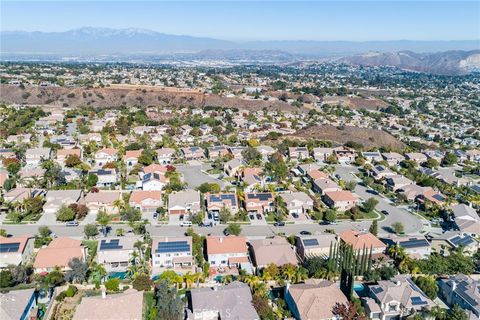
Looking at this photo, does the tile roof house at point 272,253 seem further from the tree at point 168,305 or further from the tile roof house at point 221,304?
the tree at point 168,305

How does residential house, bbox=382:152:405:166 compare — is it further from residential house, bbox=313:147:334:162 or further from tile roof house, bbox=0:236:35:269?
tile roof house, bbox=0:236:35:269

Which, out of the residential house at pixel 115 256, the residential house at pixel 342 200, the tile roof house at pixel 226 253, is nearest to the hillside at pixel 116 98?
the residential house at pixel 342 200

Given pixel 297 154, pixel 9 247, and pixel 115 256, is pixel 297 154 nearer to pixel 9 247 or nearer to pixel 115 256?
pixel 115 256

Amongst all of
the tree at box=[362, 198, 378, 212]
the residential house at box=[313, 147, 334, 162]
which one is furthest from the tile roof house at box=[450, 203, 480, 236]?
the residential house at box=[313, 147, 334, 162]

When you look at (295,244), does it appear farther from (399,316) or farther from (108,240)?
(108,240)

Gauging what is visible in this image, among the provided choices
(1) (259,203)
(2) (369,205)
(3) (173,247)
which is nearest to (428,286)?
(2) (369,205)

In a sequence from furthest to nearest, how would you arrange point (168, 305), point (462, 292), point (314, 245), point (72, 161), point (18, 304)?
1. point (72, 161)
2. point (314, 245)
3. point (462, 292)
4. point (18, 304)
5. point (168, 305)
